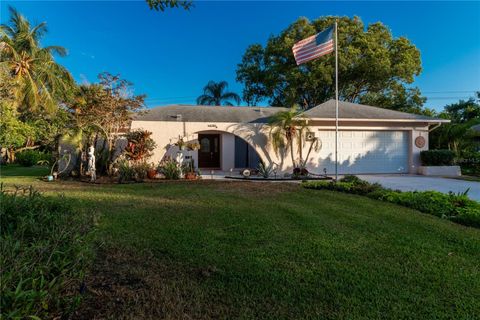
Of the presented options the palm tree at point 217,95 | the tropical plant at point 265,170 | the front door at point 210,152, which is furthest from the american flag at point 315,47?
the palm tree at point 217,95

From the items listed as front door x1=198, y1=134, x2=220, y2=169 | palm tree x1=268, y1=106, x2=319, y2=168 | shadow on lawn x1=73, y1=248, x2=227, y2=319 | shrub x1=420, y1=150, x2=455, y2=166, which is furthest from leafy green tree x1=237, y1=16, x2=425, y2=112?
shadow on lawn x1=73, y1=248, x2=227, y2=319

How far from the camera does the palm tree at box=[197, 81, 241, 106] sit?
2862cm

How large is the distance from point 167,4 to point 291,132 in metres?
10.7

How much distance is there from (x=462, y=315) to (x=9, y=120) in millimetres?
14646

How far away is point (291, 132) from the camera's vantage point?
13047mm

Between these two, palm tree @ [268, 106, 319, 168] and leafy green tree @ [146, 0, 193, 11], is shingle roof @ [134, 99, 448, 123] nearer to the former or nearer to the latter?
palm tree @ [268, 106, 319, 168]

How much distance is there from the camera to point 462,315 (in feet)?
8.25

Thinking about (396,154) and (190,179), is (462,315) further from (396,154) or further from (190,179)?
(396,154)

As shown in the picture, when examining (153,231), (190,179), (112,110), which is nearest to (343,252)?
(153,231)

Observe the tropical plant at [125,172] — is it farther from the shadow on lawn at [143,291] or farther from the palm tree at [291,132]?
the shadow on lawn at [143,291]

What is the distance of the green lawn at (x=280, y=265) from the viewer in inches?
100

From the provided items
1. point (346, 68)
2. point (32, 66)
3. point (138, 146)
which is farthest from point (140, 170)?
point (346, 68)

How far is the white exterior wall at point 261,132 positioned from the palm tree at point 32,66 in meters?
9.57

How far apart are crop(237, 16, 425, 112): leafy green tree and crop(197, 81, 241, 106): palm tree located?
2.30 m
